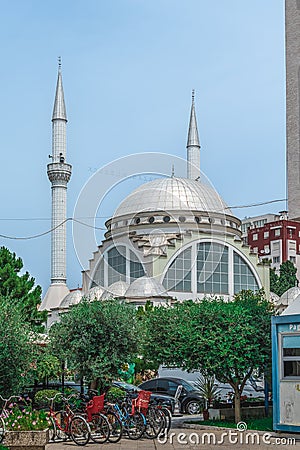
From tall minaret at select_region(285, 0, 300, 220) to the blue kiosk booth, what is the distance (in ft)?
16.9

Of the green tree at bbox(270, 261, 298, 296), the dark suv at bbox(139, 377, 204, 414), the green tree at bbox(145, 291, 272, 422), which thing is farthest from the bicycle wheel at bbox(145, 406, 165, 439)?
the green tree at bbox(270, 261, 298, 296)

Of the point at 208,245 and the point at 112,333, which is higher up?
the point at 208,245

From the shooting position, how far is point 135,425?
55.3ft

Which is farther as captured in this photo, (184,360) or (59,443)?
(184,360)

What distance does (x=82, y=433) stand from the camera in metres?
16.0

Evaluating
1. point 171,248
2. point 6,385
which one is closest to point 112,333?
point 6,385

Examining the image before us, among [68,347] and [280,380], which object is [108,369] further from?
[280,380]

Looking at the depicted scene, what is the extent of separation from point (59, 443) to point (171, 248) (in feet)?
146

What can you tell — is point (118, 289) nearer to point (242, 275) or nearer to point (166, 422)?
point (242, 275)

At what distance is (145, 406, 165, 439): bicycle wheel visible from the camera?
1700cm

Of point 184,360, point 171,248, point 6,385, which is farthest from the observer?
point 171,248

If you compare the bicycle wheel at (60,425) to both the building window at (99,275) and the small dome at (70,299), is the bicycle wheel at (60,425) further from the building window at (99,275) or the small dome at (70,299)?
the building window at (99,275)

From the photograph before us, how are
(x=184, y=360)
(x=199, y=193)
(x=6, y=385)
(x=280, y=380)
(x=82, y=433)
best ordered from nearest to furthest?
(x=82, y=433) → (x=280, y=380) → (x=6, y=385) → (x=184, y=360) → (x=199, y=193)

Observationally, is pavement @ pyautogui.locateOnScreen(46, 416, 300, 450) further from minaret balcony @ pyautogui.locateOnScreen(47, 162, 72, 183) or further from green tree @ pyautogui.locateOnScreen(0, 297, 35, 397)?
minaret balcony @ pyautogui.locateOnScreen(47, 162, 72, 183)
